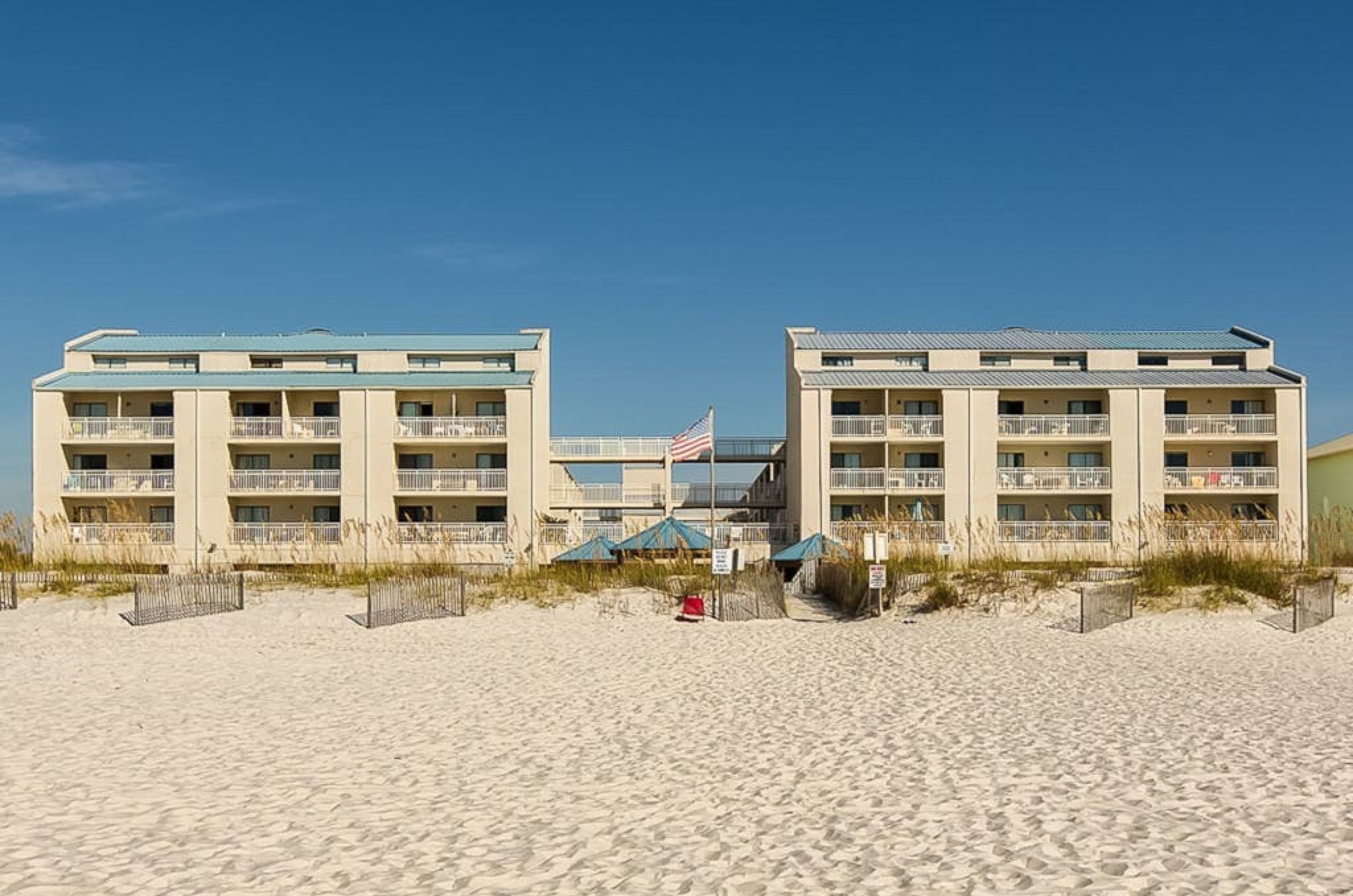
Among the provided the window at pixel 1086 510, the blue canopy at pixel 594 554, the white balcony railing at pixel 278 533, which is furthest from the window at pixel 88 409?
the window at pixel 1086 510

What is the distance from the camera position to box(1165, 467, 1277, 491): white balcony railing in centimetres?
4316

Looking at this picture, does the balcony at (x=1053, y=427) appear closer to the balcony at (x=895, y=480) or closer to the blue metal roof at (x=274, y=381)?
the balcony at (x=895, y=480)

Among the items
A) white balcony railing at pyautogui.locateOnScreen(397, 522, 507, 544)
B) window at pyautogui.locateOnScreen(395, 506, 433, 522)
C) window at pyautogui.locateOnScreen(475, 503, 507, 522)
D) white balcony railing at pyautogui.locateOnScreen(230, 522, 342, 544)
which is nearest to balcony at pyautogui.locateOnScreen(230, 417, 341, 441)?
white balcony railing at pyautogui.locateOnScreen(230, 522, 342, 544)

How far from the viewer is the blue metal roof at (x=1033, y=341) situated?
1868 inches

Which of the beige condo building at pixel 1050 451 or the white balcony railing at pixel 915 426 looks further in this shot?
the white balcony railing at pixel 915 426

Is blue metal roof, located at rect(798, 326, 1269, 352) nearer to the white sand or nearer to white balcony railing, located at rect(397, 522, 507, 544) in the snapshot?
white balcony railing, located at rect(397, 522, 507, 544)

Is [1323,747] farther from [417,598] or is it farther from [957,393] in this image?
[957,393]

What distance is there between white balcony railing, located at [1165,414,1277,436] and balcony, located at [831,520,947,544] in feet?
35.4

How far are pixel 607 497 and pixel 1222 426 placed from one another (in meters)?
25.7

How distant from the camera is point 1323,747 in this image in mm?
10703

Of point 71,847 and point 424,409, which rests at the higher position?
point 424,409

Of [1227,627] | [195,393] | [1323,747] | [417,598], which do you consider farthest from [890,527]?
[195,393]

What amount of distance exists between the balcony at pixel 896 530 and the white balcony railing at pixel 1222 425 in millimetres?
10777

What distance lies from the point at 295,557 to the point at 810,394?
21468 mm
